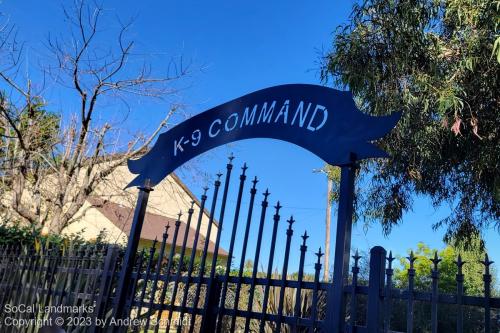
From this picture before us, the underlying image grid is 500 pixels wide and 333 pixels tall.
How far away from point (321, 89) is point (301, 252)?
108 cm

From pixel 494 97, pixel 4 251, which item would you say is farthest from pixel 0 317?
pixel 494 97

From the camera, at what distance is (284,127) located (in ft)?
10.1

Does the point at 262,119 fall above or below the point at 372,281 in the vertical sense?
above

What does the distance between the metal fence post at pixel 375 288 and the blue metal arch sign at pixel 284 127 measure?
0.56m

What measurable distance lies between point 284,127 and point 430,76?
405cm

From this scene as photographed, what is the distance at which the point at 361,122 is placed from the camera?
2.57 meters

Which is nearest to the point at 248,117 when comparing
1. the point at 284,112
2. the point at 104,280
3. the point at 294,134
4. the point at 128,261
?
Result: the point at 284,112

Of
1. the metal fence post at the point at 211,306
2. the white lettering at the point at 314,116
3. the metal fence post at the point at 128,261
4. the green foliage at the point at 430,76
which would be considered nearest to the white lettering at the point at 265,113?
the white lettering at the point at 314,116

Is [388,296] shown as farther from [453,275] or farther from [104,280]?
[453,275]

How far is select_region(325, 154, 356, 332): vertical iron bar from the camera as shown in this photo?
2430mm

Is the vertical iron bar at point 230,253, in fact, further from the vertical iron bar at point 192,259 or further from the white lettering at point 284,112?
the white lettering at point 284,112

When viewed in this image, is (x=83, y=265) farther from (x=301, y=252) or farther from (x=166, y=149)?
(x=301, y=252)

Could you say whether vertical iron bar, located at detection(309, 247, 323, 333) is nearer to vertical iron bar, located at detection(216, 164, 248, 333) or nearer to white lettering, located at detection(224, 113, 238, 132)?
vertical iron bar, located at detection(216, 164, 248, 333)

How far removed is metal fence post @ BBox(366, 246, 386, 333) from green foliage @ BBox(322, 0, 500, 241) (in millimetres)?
3719
